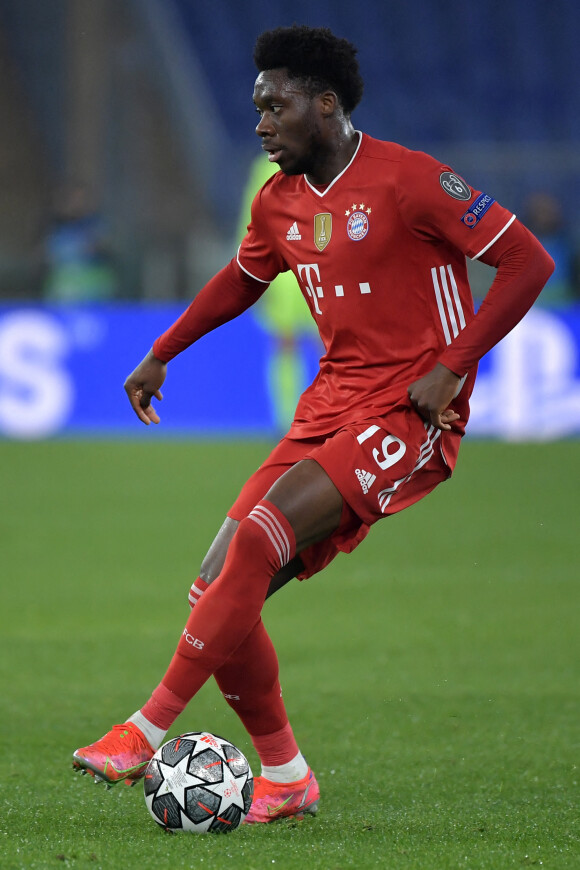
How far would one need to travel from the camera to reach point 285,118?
3.73 metres

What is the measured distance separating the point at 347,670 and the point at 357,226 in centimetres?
258

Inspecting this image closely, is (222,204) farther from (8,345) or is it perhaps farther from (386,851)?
(386,851)

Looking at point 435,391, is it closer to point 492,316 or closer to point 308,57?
point 492,316

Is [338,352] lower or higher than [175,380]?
lower

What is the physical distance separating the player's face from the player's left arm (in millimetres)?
579

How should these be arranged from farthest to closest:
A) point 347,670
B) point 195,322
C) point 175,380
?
point 175,380
point 347,670
point 195,322

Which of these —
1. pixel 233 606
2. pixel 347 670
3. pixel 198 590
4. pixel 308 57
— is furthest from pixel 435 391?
pixel 347 670

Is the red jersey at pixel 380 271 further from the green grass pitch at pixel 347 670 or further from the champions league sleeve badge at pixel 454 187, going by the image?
the green grass pitch at pixel 347 670

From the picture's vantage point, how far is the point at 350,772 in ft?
14.1

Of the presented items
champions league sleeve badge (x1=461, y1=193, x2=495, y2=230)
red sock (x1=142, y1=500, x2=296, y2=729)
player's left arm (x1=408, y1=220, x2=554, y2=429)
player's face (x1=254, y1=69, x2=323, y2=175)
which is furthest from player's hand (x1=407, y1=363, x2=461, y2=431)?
player's face (x1=254, y1=69, x2=323, y2=175)

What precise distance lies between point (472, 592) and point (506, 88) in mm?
14984

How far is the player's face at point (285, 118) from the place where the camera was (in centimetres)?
372

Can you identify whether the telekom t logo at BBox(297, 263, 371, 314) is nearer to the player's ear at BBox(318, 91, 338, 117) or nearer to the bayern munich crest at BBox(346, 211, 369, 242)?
the bayern munich crest at BBox(346, 211, 369, 242)

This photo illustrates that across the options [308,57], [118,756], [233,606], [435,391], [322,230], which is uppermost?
[308,57]
